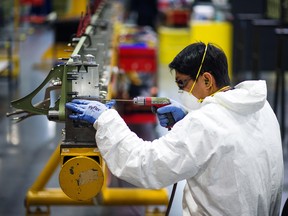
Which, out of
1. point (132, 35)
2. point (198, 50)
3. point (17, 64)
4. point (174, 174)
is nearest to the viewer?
point (174, 174)

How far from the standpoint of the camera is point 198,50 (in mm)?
3184

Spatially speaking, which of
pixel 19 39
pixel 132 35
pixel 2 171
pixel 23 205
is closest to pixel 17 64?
pixel 19 39

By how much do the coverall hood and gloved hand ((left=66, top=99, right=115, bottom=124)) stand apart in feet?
1.54

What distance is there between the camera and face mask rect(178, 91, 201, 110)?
341 cm

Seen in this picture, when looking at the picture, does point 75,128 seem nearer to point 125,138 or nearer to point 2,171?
point 125,138

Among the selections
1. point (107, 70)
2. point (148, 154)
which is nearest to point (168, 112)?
point (148, 154)

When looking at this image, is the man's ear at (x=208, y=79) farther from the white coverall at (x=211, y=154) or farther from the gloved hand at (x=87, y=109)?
the gloved hand at (x=87, y=109)

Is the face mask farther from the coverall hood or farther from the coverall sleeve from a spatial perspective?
the coverall sleeve

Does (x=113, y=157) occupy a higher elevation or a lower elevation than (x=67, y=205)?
higher

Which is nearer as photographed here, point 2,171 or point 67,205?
point 67,205

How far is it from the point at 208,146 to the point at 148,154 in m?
0.25

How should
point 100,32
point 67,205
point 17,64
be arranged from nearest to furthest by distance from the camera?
point 67,205
point 100,32
point 17,64

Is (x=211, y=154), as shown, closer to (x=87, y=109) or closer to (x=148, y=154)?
(x=148, y=154)

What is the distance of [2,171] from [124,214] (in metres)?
1.62
